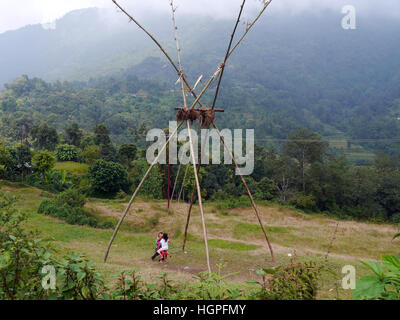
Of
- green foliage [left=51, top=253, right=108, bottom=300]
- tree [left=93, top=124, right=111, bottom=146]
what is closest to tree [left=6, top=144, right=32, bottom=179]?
tree [left=93, top=124, right=111, bottom=146]

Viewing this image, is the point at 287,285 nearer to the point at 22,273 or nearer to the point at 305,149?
the point at 22,273

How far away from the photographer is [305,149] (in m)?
24.4

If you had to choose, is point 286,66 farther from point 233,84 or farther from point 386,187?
point 386,187

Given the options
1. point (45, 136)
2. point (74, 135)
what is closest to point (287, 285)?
point (45, 136)

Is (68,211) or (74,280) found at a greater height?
(74,280)

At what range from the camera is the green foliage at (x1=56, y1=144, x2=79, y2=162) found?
2433 centimetres

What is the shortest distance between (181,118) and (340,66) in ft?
439

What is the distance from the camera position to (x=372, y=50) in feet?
409

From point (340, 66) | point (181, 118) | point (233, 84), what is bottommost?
point (181, 118)

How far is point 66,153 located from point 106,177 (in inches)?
322

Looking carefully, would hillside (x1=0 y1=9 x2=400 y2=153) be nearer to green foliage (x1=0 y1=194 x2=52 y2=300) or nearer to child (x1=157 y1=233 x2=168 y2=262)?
child (x1=157 y1=233 x2=168 y2=262)

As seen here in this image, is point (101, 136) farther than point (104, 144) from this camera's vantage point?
Yes

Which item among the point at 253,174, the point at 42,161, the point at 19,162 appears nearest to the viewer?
the point at 42,161

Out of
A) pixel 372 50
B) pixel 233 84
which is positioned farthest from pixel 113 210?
pixel 372 50
